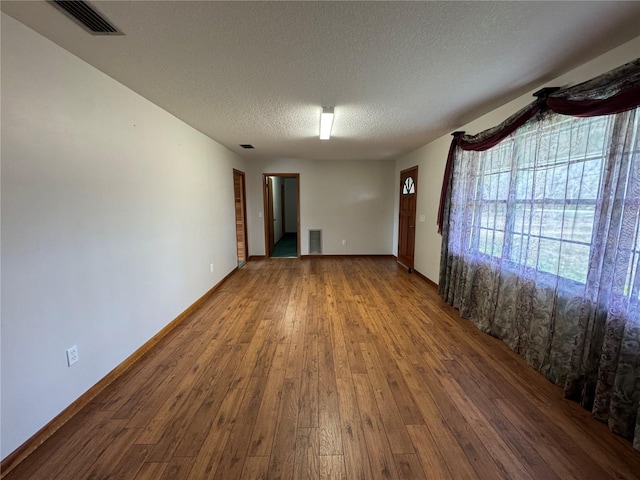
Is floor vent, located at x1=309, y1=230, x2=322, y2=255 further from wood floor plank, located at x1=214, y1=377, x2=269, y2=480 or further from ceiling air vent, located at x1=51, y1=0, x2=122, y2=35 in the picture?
ceiling air vent, located at x1=51, y1=0, x2=122, y2=35

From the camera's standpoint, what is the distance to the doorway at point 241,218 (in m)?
5.65

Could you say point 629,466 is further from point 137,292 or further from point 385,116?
point 137,292

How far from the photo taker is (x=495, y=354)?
2.38 metres

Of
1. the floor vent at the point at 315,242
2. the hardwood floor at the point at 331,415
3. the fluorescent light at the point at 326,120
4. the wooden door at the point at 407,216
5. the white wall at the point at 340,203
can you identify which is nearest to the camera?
the hardwood floor at the point at 331,415

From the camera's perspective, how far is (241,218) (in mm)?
5766

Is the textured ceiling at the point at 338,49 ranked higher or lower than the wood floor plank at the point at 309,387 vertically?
higher

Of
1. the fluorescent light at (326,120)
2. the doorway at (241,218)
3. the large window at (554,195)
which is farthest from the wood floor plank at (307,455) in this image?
the doorway at (241,218)

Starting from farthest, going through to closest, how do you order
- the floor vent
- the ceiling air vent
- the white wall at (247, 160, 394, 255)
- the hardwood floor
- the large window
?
the floor vent < the white wall at (247, 160, 394, 255) < the large window < the hardwood floor < the ceiling air vent

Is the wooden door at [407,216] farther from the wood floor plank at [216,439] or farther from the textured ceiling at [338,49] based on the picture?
the wood floor plank at [216,439]

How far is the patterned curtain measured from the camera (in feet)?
4.90

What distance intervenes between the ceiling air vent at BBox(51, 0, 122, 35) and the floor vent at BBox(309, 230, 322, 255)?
16.6ft

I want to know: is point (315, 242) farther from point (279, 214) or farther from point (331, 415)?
point (331, 415)

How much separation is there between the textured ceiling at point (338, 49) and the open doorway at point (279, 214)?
340cm

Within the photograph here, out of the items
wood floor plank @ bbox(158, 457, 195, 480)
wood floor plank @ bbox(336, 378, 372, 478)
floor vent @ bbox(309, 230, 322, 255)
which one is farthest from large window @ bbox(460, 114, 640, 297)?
floor vent @ bbox(309, 230, 322, 255)
